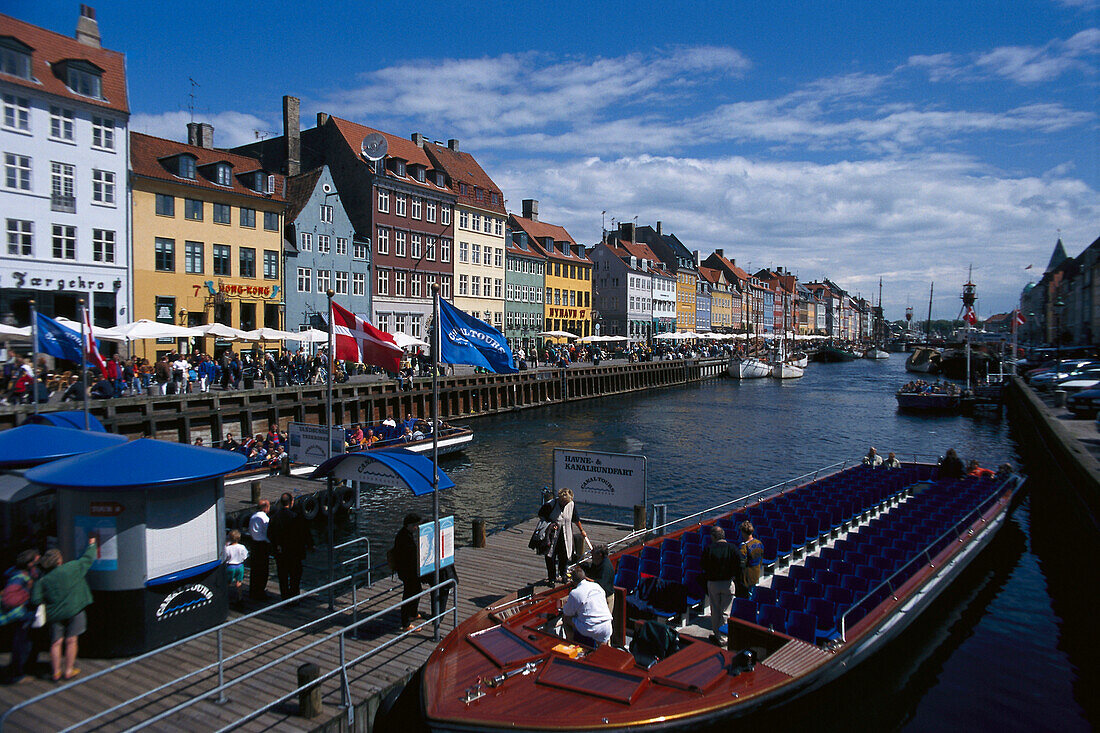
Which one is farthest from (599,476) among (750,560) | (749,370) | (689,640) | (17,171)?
(749,370)

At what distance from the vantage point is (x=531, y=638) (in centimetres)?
880

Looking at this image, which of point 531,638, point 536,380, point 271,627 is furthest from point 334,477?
point 536,380

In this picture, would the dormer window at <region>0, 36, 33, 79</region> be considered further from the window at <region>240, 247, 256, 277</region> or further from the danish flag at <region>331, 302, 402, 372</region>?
the danish flag at <region>331, 302, 402, 372</region>

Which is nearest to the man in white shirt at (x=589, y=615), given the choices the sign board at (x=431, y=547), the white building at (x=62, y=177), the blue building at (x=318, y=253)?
the sign board at (x=431, y=547)

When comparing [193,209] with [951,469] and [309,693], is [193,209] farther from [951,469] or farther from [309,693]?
[309,693]

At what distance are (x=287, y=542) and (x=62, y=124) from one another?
33560 millimetres

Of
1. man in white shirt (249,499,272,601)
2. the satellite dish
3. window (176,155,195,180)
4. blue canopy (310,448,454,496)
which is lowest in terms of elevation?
man in white shirt (249,499,272,601)

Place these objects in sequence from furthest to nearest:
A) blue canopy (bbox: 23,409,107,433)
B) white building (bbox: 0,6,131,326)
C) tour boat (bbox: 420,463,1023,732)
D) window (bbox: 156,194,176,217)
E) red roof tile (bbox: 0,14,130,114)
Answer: window (bbox: 156,194,176,217), red roof tile (bbox: 0,14,130,114), white building (bbox: 0,6,131,326), blue canopy (bbox: 23,409,107,433), tour boat (bbox: 420,463,1023,732)

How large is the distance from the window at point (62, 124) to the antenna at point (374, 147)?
64.9 ft

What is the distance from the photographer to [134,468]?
8.31 m

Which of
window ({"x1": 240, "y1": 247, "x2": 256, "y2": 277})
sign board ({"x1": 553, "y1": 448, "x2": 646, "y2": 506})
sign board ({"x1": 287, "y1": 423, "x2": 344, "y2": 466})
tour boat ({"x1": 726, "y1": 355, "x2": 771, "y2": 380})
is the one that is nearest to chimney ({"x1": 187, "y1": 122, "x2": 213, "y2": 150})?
window ({"x1": 240, "y1": 247, "x2": 256, "y2": 277})

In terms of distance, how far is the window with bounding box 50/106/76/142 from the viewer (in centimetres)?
3388

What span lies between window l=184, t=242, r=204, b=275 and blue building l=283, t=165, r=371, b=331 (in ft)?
18.9

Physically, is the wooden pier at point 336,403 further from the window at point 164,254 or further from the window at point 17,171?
the window at point 17,171
